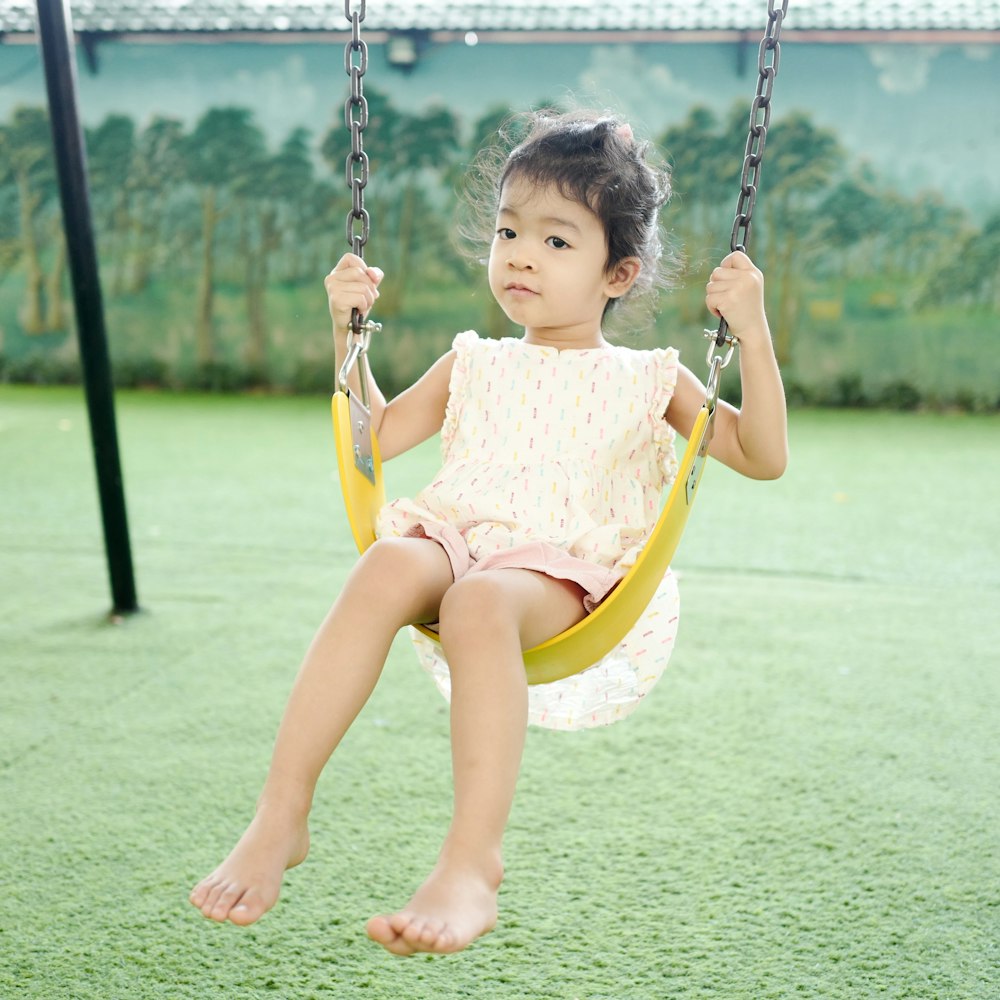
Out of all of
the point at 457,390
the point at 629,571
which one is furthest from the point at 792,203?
the point at 629,571

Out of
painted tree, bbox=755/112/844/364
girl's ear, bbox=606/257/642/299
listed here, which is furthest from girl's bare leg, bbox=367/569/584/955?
painted tree, bbox=755/112/844/364

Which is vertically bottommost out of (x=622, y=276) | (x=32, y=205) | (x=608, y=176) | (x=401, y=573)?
(x=32, y=205)

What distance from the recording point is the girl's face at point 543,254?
1.59 metres

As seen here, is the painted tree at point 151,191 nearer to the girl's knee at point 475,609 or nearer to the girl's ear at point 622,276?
the girl's ear at point 622,276

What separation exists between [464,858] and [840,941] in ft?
2.31

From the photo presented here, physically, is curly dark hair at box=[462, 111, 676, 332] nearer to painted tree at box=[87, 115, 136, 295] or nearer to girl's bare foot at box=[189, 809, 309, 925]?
girl's bare foot at box=[189, 809, 309, 925]

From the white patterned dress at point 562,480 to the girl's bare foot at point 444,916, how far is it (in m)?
0.39

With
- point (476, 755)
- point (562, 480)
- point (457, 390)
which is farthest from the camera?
point (457, 390)

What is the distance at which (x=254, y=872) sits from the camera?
1244 millimetres

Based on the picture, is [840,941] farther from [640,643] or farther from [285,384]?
[285,384]

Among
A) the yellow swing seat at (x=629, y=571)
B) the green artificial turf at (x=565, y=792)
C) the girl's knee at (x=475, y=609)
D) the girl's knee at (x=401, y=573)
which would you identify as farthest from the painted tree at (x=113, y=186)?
the girl's knee at (x=475, y=609)

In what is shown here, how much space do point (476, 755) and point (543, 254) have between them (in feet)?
2.33

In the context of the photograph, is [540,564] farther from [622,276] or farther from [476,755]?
[622,276]

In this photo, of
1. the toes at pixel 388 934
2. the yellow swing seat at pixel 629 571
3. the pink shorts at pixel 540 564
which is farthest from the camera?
the pink shorts at pixel 540 564
